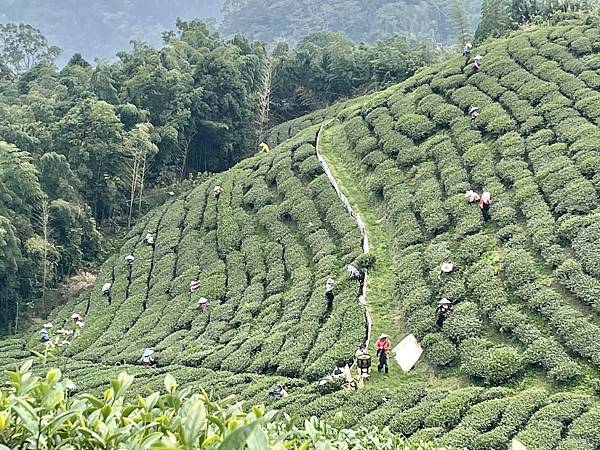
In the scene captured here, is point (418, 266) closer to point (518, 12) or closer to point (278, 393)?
point (278, 393)

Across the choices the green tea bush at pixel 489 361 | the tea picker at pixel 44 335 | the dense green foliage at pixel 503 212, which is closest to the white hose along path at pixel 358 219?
the dense green foliage at pixel 503 212

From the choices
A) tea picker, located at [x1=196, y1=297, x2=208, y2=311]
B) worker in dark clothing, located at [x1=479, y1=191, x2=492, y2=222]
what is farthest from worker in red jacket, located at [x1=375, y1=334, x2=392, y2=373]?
tea picker, located at [x1=196, y1=297, x2=208, y2=311]

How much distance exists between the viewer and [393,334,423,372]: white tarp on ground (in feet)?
45.1

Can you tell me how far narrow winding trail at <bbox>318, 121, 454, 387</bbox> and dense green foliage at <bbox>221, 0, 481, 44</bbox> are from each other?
75267mm

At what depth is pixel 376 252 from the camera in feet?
60.7

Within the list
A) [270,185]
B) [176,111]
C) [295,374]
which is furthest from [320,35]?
[295,374]

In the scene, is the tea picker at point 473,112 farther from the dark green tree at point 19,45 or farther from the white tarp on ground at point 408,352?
the dark green tree at point 19,45

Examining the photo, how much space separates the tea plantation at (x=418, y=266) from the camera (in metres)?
12.0

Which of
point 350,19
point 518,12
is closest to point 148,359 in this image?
point 518,12

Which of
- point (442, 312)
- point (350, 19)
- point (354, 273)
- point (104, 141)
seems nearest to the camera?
point (442, 312)

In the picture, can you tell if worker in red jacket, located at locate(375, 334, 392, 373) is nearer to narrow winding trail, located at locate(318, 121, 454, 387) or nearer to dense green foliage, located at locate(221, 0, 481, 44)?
narrow winding trail, located at locate(318, 121, 454, 387)

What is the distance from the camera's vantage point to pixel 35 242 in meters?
23.5

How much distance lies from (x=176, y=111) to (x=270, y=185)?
11.0 metres

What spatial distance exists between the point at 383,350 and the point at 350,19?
98165 millimetres
